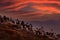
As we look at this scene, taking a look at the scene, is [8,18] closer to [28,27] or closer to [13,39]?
[28,27]

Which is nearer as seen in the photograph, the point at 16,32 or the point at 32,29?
the point at 16,32

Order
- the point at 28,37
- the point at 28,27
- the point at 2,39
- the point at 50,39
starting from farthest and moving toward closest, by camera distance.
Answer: the point at 28,27
the point at 50,39
the point at 28,37
the point at 2,39

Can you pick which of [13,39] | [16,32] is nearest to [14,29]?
[16,32]

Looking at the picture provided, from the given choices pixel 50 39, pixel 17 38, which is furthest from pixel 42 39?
pixel 17 38

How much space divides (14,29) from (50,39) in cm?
1116

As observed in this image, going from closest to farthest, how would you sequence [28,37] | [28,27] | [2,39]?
[2,39] → [28,37] → [28,27]

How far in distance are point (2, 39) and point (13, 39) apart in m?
3.27

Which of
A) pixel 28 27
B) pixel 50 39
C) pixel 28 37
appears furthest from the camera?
pixel 28 27

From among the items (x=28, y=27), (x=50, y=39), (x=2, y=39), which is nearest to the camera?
(x=2, y=39)

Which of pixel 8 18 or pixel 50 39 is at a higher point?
pixel 8 18

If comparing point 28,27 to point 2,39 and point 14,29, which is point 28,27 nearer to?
point 14,29

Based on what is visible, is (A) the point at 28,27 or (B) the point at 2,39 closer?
(B) the point at 2,39

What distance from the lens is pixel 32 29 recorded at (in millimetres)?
90062

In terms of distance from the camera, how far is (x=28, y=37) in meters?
80.1
